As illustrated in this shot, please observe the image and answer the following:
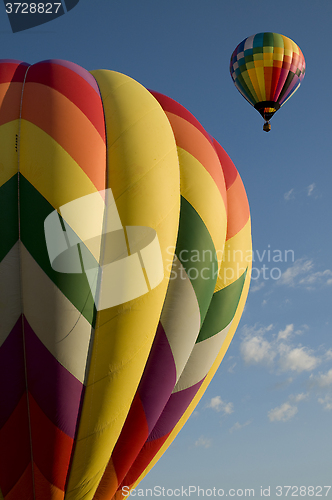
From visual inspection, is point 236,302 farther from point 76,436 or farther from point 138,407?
point 76,436

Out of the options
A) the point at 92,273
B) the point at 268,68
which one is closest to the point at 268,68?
the point at 268,68

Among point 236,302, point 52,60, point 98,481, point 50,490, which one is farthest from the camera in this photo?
point 236,302

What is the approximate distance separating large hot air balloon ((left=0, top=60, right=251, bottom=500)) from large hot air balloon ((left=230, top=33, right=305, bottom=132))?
8780mm

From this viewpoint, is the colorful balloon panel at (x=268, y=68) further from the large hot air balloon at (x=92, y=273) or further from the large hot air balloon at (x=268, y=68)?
the large hot air balloon at (x=92, y=273)

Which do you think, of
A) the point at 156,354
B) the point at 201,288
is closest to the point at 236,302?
the point at 201,288

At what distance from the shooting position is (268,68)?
14914mm

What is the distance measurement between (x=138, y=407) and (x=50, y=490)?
1.32 meters

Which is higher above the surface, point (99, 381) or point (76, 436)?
point (99, 381)

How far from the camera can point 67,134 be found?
6129mm

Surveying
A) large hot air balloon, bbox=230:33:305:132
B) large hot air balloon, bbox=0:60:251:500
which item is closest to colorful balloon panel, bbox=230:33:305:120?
large hot air balloon, bbox=230:33:305:132

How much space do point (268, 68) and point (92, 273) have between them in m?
10.9

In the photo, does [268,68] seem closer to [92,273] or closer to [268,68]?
[268,68]

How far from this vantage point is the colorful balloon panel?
1493cm

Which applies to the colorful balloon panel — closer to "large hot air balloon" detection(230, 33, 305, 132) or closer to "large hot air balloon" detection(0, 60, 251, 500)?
"large hot air balloon" detection(230, 33, 305, 132)
